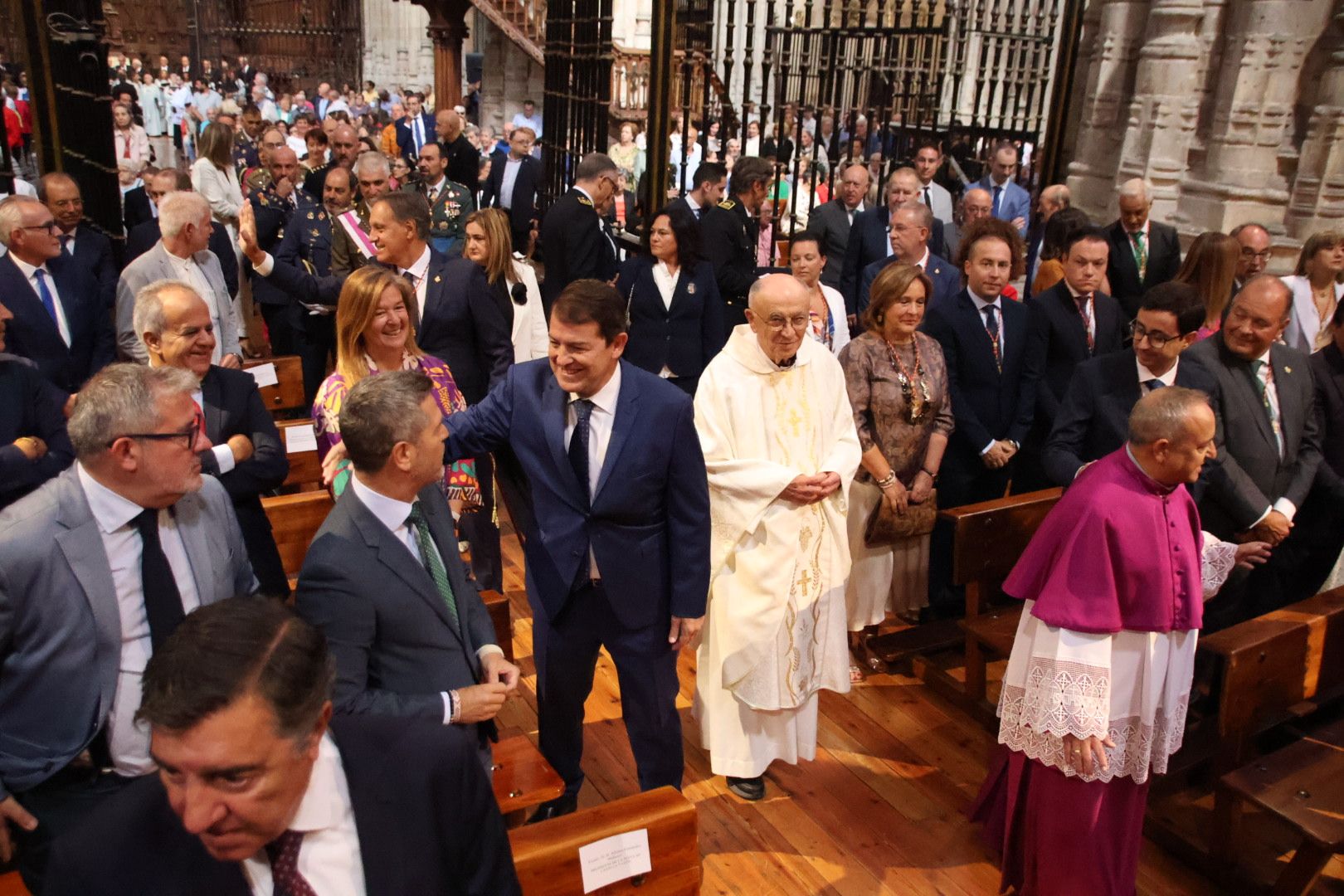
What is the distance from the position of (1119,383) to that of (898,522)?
947 mm

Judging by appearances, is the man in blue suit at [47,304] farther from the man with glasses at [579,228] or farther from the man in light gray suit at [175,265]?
the man with glasses at [579,228]

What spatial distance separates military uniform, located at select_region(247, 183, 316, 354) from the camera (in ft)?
18.8

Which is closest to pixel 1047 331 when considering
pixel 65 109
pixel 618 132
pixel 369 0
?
pixel 65 109

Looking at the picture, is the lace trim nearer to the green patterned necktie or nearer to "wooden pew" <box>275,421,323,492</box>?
the green patterned necktie

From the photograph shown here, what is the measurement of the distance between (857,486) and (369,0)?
22.6 m

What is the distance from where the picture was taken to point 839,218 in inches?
246

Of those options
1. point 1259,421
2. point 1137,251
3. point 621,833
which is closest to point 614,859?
point 621,833

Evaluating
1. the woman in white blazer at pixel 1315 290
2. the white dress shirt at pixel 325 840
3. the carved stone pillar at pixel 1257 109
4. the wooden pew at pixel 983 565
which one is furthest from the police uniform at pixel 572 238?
the white dress shirt at pixel 325 840

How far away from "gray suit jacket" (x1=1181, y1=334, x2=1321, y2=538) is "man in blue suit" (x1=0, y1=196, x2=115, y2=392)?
4.31m

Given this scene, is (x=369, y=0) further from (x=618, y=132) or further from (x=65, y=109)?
(x=65, y=109)

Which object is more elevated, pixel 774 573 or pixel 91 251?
pixel 91 251

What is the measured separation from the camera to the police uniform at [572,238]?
568cm

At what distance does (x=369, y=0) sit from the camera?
22.7 m

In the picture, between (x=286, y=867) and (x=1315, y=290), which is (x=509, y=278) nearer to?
(x=286, y=867)
